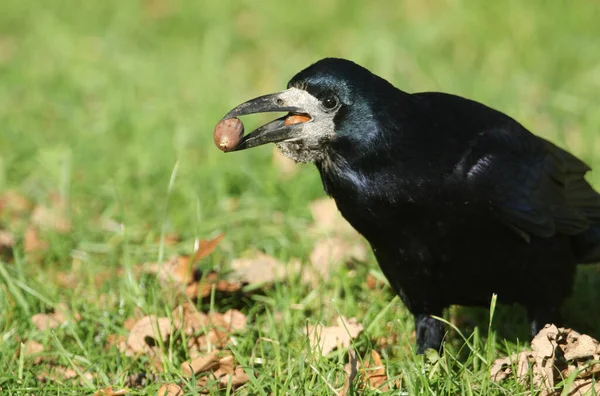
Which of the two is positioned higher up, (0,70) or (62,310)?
(0,70)

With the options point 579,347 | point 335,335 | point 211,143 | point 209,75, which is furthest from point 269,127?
point 209,75

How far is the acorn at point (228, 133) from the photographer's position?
3480 mm

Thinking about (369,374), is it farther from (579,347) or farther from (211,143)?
(211,143)

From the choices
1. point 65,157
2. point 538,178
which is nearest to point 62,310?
point 65,157

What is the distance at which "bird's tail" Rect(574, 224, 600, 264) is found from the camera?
402 cm

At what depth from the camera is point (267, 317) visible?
4016 millimetres

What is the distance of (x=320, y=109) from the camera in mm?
3365

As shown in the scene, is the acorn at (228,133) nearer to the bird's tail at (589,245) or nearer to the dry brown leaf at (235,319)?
the dry brown leaf at (235,319)

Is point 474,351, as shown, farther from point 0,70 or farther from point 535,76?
point 0,70

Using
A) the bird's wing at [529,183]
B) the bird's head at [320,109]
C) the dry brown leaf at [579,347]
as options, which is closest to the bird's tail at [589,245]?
the bird's wing at [529,183]

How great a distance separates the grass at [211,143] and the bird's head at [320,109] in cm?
56

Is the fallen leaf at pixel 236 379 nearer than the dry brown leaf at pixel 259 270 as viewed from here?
Yes

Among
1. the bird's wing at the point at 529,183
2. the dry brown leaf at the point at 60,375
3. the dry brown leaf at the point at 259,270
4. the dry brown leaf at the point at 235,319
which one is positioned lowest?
the dry brown leaf at the point at 60,375

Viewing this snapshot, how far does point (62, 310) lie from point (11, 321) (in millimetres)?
207
